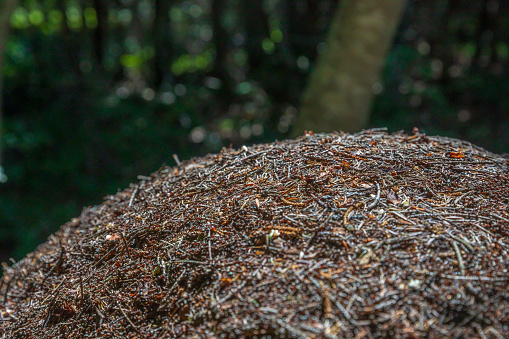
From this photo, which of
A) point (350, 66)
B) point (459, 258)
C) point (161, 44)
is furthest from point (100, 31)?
point (459, 258)

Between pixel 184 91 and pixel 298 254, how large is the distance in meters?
8.32

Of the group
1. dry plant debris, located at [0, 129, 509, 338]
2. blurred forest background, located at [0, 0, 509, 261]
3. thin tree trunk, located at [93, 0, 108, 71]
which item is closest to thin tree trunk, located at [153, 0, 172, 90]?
blurred forest background, located at [0, 0, 509, 261]

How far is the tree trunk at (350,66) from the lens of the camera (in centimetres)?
507

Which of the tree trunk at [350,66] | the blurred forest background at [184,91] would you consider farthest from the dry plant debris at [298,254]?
the blurred forest background at [184,91]

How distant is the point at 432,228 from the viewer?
1593mm

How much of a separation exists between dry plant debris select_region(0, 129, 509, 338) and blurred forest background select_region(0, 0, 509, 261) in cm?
469

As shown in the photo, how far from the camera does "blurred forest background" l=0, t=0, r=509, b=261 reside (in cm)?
745

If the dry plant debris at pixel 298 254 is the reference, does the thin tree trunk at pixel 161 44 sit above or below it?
above

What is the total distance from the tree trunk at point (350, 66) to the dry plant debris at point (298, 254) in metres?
3.04

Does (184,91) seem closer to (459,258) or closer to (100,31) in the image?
(100,31)

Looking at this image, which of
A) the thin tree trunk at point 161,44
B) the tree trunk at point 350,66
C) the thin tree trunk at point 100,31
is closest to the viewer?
the tree trunk at point 350,66

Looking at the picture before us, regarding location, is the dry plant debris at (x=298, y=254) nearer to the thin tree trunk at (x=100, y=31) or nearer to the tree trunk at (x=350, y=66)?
the tree trunk at (x=350, y=66)

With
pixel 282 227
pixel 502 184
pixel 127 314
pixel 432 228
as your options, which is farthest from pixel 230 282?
pixel 502 184

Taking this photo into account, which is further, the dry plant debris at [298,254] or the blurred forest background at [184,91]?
the blurred forest background at [184,91]
